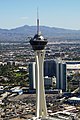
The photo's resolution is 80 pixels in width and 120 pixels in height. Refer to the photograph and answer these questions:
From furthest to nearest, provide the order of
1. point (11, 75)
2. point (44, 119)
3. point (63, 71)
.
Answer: point (11, 75)
point (63, 71)
point (44, 119)

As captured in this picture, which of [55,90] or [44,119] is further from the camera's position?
[55,90]

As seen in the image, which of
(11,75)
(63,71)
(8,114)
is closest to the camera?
(8,114)

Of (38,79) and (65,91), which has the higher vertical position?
(38,79)

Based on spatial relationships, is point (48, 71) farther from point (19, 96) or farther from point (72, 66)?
point (72, 66)

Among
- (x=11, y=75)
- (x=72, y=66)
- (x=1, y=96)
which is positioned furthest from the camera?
(x=72, y=66)

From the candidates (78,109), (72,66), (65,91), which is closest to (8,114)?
(78,109)

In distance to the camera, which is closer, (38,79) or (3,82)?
(38,79)

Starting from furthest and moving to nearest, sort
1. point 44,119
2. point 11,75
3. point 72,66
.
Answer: point 72,66 → point 11,75 → point 44,119

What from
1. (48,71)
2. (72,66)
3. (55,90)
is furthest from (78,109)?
(72,66)

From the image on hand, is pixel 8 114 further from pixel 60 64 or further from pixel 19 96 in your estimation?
pixel 60 64
